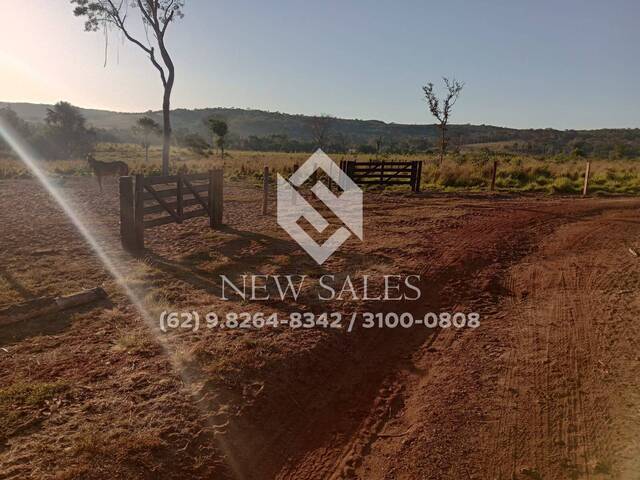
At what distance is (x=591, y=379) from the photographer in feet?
14.4

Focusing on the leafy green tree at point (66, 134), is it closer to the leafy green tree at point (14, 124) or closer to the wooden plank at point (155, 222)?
the leafy green tree at point (14, 124)

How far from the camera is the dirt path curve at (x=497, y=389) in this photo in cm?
342

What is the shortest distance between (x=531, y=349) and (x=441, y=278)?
2.37 metres

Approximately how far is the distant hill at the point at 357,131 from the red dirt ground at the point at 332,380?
208ft

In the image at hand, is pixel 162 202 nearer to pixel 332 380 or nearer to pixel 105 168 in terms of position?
pixel 332 380

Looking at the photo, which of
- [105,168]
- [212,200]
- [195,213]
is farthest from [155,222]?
[105,168]

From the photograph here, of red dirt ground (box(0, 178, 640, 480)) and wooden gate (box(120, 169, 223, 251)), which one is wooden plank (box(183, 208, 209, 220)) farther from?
red dirt ground (box(0, 178, 640, 480))

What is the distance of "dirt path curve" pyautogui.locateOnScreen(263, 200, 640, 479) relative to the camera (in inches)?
135

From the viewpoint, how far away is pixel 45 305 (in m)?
5.85

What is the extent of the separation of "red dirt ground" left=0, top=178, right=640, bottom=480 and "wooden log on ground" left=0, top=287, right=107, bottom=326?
0.17 metres

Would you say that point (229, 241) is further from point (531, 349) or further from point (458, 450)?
point (458, 450)

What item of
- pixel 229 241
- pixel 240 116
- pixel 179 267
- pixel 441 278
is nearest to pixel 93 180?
pixel 229 241

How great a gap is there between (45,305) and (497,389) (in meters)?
5.61

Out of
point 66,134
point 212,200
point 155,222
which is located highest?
point 66,134
